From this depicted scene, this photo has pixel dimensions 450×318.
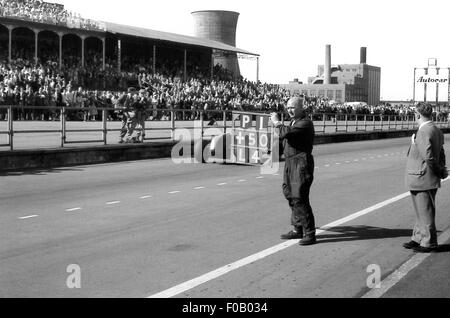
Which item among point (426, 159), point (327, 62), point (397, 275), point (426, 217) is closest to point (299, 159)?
point (426, 159)

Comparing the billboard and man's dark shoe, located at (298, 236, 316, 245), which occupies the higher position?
the billboard

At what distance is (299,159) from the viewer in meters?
7.66

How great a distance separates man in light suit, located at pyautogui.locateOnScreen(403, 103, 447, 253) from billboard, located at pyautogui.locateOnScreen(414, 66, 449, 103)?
215 feet

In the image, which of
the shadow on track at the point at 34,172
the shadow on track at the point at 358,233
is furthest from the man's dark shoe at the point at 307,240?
the shadow on track at the point at 34,172

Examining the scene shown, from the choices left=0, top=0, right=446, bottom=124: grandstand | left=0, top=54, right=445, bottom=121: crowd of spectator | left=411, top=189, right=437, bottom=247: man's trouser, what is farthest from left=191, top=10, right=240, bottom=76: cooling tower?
A: left=411, top=189, right=437, bottom=247: man's trouser

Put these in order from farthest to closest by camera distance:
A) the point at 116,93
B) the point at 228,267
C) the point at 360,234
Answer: the point at 116,93 < the point at 360,234 < the point at 228,267

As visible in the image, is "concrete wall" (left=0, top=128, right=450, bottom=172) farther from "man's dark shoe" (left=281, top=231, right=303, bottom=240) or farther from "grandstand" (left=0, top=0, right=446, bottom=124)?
"man's dark shoe" (left=281, top=231, right=303, bottom=240)

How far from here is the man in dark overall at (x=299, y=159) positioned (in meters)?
7.62

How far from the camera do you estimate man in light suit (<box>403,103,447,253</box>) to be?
7.31 meters

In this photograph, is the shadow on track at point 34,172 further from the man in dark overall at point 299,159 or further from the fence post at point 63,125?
the man in dark overall at point 299,159

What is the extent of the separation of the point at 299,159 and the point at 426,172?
4.74 feet

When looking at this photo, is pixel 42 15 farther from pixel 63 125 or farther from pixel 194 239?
pixel 194 239

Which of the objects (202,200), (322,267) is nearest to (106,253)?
(322,267)

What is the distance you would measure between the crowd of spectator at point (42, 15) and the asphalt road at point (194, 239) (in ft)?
98.0
